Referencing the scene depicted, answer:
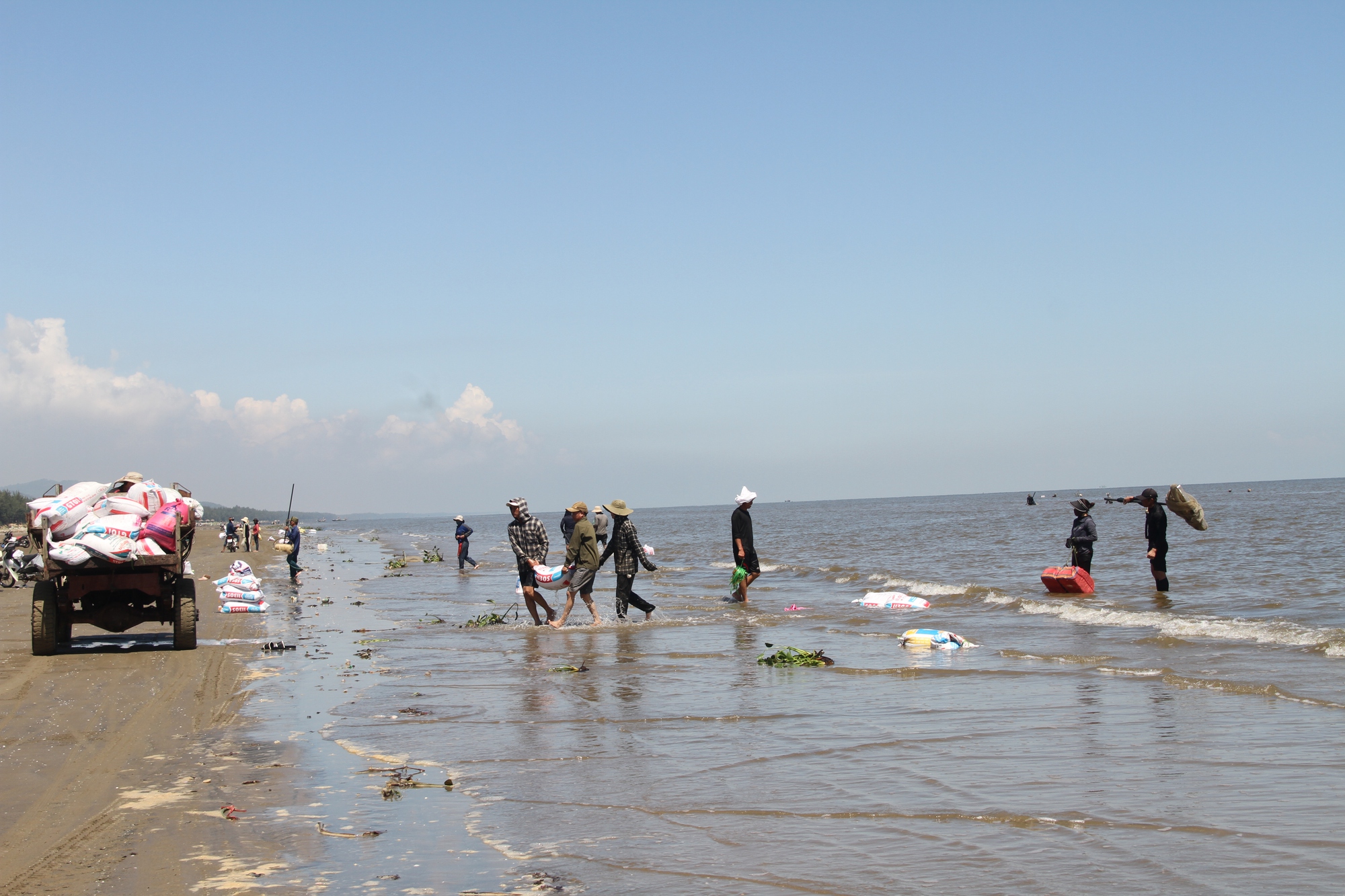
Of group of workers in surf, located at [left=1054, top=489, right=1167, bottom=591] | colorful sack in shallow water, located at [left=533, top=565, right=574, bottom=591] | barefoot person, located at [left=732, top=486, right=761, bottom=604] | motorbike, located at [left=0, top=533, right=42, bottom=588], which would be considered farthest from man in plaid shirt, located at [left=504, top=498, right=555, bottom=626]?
motorbike, located at [left=0, top=533, right=42, bottom=588]

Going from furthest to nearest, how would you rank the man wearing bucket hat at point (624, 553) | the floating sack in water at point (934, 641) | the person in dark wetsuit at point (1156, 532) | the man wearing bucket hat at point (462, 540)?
1. the man wearing bucket hat at point (462, 540)
2. the person in dark wetsuit at point (1156, 532)
3. the man wearing bucket hat at point (624, 553)
4. the floating sack in water at point (934, 641)

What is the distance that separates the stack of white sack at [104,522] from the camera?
11.5 meters

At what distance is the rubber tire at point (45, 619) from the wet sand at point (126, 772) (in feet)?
0.61

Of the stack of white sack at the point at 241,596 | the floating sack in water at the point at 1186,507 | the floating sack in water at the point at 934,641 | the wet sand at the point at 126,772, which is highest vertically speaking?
the floating sack in water at the point at 1186,507

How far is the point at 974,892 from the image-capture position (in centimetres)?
447

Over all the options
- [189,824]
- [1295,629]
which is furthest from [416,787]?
[1295,629]

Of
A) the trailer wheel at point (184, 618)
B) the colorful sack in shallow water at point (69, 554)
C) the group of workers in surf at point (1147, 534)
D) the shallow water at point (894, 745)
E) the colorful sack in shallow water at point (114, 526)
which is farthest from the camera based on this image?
the group of workers in surf at point (1147, 534)

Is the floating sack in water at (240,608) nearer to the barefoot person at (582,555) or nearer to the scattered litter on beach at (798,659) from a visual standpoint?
the barefoot person at (582,555)

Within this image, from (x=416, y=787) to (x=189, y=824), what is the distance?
1297 mm

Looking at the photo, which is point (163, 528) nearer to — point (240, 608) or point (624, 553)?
point (240, 608)

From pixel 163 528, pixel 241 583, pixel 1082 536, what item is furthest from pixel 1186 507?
pixel 241 583

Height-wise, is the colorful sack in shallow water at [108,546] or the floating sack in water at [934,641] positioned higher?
the colorful sack in shallow water at [108,546]

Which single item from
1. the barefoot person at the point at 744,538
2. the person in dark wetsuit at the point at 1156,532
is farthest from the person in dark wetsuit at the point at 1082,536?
the barefoot person at the point at 744,538

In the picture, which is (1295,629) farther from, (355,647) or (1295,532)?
(1295,532)
